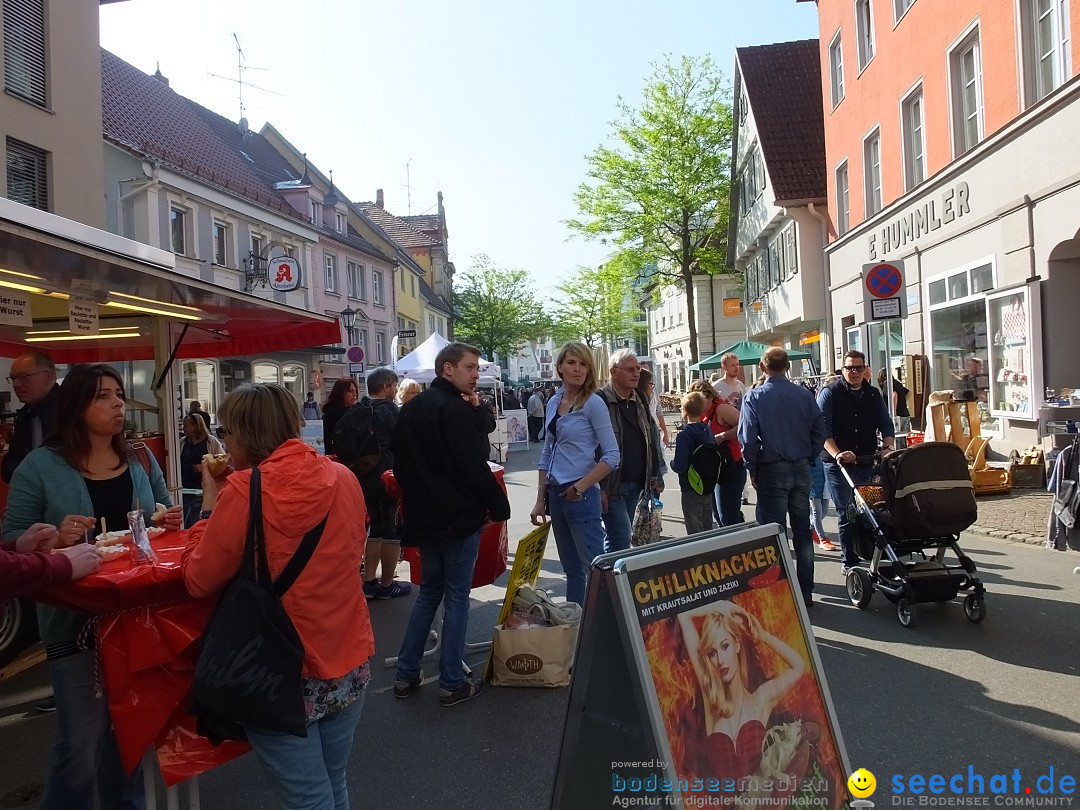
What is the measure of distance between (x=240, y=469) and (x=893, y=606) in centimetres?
513

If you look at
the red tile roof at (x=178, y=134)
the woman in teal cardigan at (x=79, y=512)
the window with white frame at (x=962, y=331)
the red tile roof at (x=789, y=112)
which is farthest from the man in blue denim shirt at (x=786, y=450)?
the red tile roof at (x=178, y=134)

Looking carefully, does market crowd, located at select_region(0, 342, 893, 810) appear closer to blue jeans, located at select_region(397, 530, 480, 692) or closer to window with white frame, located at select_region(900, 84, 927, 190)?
blue jeans, located at select_region(397, 530, 480, 692)

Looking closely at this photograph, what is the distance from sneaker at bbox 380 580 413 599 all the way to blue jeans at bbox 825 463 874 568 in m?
3.67

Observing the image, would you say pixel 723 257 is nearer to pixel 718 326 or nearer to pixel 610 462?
pixel 718 326

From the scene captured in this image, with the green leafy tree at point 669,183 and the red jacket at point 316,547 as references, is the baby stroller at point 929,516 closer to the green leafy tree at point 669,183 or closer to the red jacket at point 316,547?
the red jacket at point 316,547

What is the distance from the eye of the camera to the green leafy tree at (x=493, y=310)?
5947 cm

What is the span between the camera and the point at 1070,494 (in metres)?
6.35

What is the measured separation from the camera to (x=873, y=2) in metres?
17.5

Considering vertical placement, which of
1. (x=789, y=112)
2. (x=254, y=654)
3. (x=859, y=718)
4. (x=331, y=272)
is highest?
(x=789, y=112)

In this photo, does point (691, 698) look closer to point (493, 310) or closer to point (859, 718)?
point (859, 718)

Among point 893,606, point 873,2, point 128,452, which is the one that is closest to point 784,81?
point 873,2

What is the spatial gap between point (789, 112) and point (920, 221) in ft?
38.3

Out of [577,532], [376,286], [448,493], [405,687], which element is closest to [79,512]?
[448,493]

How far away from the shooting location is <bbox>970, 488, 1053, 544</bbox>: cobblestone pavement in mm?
8305
